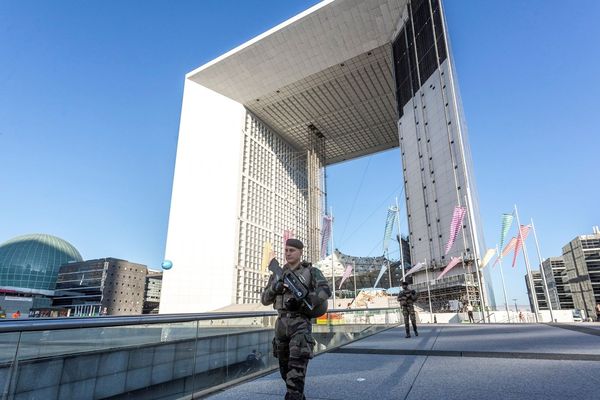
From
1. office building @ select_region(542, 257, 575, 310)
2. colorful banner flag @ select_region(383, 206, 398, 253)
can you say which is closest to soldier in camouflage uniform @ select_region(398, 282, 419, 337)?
colorful banner flag @ select_region(383, 206, 398, 253)

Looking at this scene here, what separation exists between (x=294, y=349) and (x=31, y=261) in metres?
140

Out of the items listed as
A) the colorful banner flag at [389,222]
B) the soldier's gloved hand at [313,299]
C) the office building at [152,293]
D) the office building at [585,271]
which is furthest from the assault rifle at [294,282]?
the office building at [152,293]

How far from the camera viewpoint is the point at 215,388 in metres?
4.52

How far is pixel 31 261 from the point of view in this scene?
362ft

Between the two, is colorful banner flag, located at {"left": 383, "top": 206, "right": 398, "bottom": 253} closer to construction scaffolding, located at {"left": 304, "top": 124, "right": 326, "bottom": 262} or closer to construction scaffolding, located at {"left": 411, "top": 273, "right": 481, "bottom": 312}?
construction scaffolding, located at {"left": 411, "top": 273, "right": 481, "bottom": 312}

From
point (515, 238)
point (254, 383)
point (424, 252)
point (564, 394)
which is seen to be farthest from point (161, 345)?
point (424, 252)

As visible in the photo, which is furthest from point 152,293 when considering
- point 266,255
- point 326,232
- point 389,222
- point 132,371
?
point 132,371

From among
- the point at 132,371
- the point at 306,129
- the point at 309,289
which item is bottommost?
the point at 132,371

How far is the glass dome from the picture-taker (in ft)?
352

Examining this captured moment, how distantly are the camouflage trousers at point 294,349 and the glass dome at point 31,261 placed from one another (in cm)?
13662

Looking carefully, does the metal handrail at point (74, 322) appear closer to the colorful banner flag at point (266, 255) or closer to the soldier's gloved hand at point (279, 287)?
the soldier's gloved hand at point (279, 287)

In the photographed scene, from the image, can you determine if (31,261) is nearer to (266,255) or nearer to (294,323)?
(266,255)

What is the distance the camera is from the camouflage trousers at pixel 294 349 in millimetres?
3008

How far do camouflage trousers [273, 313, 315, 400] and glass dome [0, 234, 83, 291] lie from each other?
137 metres
